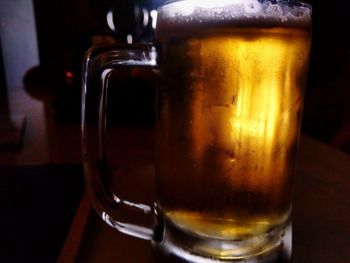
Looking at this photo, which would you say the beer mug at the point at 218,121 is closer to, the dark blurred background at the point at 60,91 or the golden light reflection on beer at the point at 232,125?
the golden light reflection on beer at the point at 232,125

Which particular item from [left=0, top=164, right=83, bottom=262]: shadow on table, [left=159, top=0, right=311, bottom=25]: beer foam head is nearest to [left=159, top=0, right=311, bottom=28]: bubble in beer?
[left=159, top=0, right=311, bottom=25]: beer foam head

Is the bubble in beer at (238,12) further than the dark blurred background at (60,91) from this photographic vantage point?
No

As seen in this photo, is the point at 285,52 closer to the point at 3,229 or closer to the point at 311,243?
the point at 311,243

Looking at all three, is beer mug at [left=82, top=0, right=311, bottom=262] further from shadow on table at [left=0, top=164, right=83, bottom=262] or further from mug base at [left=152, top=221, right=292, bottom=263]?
shadow on table at [left=0, top=164, right=83, bottom=262]

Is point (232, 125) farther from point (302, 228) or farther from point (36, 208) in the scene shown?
point (36, 208)

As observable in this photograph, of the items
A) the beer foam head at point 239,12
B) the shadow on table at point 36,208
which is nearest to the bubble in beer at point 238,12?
the beer foam head at point 239,12

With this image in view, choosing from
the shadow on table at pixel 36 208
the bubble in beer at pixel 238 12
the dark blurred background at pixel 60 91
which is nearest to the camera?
the bubble in beer at pixel 238 12

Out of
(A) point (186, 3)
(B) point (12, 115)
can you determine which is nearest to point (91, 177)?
(A) point (186, 3)
